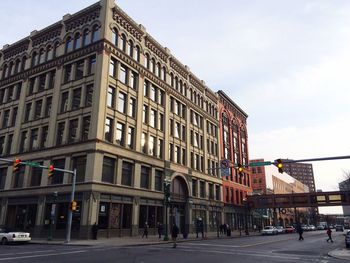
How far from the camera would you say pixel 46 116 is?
39.0 meters

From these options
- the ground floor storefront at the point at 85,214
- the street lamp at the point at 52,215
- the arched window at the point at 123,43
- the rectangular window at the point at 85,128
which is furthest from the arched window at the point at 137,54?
the street lamp at the point at 52,215

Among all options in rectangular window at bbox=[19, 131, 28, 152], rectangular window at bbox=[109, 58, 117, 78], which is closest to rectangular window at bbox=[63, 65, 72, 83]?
rectangular window at bbox=[109, 58, 117, 78]

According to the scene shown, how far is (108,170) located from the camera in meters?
34.2

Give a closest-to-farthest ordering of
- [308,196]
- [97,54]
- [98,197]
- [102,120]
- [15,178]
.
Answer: [98,197]
[102,120]
[97,54]
[15,178]
[308,196]

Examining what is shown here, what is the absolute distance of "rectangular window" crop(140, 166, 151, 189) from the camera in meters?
39.3

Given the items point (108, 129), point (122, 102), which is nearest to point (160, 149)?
point (122, 102)

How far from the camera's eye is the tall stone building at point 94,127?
33594 mm

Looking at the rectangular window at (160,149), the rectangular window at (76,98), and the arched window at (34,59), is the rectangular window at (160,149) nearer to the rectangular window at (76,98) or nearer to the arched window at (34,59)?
the rectangular window at (76,98)

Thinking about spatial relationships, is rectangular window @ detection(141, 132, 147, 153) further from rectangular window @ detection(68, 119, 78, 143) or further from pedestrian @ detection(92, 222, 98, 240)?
pedestrian @ detection(92, 222, 98, 240)

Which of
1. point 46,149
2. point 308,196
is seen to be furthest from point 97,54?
point 308,196

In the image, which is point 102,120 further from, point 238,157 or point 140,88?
point 238,157

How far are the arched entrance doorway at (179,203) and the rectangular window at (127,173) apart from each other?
381 inches

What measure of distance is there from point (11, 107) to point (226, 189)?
4012 cm

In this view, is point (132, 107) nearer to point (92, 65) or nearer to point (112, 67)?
point (112, 67)
